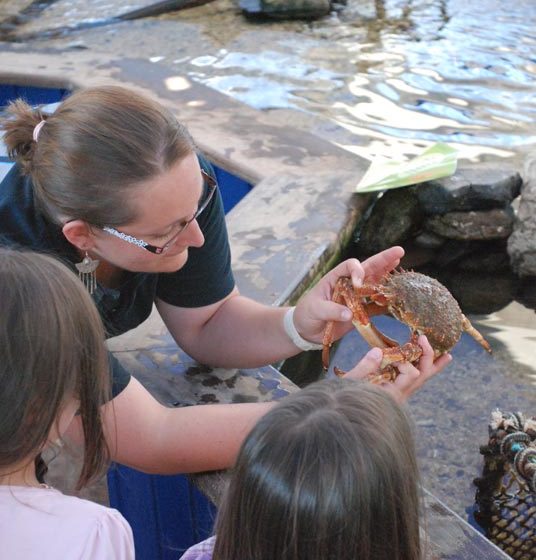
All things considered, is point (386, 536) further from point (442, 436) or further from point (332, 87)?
point (332, 87)

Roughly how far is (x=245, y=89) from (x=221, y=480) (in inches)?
180

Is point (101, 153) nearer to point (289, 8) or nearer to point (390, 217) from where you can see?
point (390, 217)

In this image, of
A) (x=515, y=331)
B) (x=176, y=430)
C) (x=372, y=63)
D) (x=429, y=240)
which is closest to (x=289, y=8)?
(x=372, y=63)

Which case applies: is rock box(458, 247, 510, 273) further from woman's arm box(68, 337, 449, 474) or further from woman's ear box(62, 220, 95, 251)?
woman's ear box(62, 220, 95, 251)

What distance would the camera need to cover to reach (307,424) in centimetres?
129

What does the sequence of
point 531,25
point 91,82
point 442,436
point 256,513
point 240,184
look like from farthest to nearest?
point 531,25, point 91,82, point 240,184, point 442,436, point 256,513

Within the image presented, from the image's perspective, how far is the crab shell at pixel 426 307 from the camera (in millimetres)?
2518

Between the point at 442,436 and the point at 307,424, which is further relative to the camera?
the point at 442,436

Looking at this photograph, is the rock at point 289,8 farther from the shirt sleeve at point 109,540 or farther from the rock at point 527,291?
the shirt sleeve at point 109,540

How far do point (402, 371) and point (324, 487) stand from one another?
760 millimetres

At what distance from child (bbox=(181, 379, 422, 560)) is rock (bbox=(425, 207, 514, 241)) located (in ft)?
9.62

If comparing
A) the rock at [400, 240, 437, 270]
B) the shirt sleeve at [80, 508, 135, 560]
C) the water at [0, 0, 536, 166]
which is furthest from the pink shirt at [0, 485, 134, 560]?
the water at [0, 0, 536, 166]

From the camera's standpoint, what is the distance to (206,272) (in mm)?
2396

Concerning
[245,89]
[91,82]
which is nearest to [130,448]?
[91,82]
